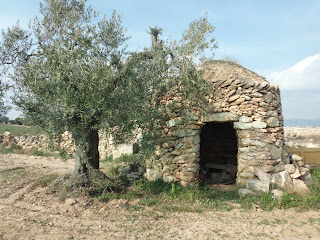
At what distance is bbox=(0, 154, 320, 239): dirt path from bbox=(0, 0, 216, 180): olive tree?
1451 millimetres

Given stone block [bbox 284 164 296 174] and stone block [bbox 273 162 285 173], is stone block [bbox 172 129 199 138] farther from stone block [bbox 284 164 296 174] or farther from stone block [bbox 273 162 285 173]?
stone block [bbox 284 164 296 174]

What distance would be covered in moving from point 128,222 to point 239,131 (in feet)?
14.2

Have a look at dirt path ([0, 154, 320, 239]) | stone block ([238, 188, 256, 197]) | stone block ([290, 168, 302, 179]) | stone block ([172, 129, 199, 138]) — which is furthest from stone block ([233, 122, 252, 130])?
dirt path ([0, 154, 320, 239])

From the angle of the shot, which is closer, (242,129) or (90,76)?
(90,76)

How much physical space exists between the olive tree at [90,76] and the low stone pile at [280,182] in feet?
9.26

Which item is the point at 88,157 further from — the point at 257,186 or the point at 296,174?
the point at 296,174

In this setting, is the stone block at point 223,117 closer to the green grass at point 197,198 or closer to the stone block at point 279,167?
the stone block at point 279,167

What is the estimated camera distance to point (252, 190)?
7.11m

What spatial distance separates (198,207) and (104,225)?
7.76 ft

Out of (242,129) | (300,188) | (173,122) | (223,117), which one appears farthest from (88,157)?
(300,188)

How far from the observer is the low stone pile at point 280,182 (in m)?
7.00

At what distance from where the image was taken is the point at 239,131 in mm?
7867

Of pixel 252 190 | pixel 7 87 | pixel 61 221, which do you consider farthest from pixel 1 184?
pixel 252 190

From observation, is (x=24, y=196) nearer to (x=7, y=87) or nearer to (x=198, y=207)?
(x=7, y=87)
